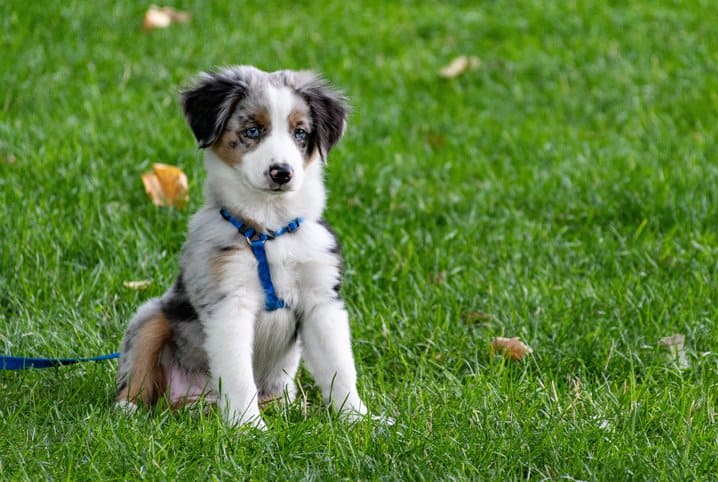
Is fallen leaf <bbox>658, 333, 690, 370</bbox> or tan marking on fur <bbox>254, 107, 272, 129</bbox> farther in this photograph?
fallen leaf <bbox>658, 333, 690, 370</bbox>

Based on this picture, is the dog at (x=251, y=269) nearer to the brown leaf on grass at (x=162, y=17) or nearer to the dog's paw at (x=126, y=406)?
the dog's paw at (x=126, y=406)

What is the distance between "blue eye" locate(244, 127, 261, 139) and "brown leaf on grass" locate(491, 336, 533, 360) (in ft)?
4.85

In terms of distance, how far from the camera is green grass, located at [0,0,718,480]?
357 cm

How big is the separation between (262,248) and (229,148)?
395 mm

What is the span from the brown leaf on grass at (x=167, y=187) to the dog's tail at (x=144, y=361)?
176cm

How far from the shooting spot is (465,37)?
9008mm

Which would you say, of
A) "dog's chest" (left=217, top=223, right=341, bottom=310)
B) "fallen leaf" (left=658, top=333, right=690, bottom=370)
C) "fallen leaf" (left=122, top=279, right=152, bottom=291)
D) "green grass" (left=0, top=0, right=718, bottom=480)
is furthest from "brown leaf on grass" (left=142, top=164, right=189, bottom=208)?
"fallen leaf" (left=658, top=333, right=690, bottom=370)

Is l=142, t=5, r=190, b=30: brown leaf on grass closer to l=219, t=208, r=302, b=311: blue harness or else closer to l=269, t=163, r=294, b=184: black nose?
l=219, t=208, r=302, b=311: blue harness

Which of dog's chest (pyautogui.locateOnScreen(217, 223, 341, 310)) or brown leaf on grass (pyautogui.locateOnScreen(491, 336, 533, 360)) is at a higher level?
dog's chest (pyautogui.locateOnScreen(217, 223, 341, 310))

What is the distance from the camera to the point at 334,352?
396 cm

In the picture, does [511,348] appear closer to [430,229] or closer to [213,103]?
[430,229]

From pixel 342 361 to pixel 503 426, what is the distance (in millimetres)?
657

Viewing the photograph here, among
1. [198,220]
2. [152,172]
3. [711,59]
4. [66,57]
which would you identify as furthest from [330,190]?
[711,59]

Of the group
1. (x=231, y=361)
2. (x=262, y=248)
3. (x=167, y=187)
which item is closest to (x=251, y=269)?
(x=262, y=248)
